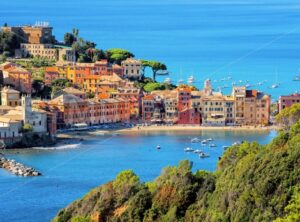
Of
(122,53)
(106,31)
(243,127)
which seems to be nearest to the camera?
(243,127)

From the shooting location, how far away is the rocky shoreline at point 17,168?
1037 inches

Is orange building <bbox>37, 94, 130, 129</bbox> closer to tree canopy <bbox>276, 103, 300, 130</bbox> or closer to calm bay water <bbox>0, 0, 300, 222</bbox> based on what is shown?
calm bay water <bbox>0, 0, 300, 222</bbox>

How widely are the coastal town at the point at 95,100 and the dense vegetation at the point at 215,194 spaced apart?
41.6ft

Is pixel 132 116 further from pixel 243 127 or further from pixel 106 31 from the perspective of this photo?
pixel 106 31

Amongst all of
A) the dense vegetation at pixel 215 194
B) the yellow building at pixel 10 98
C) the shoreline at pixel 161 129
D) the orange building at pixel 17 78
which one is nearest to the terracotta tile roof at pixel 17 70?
the orange building at pixel 17 78

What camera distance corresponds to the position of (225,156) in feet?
67.2

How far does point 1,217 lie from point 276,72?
28504 mm

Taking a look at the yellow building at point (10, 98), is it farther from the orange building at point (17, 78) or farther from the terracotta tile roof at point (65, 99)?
the orange building at point (17, 78)

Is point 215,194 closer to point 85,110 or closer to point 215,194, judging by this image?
point 215,194

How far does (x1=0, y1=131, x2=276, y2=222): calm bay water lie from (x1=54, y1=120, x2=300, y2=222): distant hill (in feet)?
10.1

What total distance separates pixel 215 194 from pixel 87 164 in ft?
36.4

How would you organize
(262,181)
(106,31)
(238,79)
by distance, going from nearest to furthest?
(262,181) < (238,79) < (106,31)

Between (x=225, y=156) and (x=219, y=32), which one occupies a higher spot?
(x=219, y=32)

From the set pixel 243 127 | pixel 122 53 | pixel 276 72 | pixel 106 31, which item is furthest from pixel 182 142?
pixel 106 31
